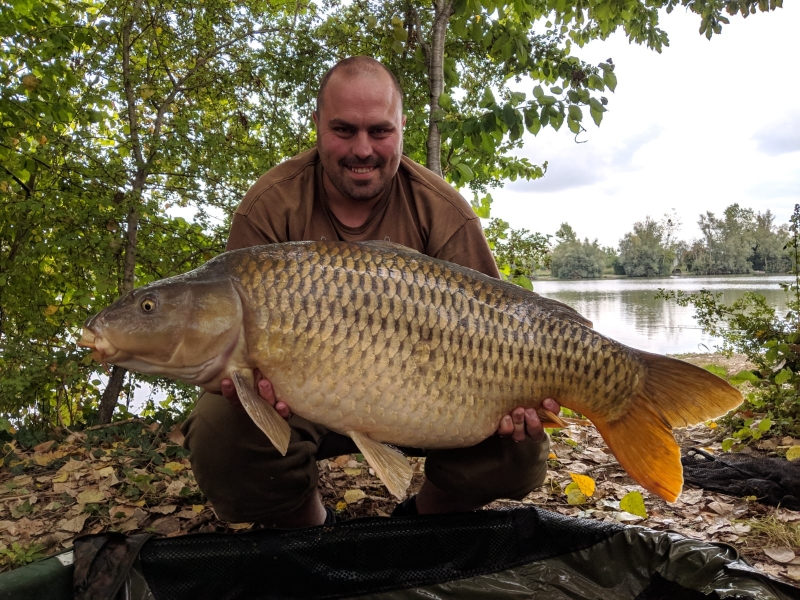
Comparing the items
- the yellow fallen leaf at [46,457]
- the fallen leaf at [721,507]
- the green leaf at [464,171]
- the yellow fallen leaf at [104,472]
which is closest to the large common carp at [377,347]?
the fallen leaf at [721,507]

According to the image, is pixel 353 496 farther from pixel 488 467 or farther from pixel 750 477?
pixel 750 477

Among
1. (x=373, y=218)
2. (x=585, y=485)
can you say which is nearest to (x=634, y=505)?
(x=585, y=485)

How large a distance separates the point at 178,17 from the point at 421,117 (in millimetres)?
1259

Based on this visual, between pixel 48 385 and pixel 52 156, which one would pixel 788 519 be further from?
pixel 52 156

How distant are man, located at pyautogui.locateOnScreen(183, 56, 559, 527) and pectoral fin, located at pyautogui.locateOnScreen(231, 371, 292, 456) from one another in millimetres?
213

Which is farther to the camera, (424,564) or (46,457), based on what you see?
(46,457)

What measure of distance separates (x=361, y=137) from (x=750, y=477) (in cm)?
146

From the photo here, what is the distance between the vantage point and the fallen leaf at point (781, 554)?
4.21 ft

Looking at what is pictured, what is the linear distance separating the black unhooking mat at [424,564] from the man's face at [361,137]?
813 mm

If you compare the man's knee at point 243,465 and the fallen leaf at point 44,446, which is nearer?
the man's knee at point 243,465

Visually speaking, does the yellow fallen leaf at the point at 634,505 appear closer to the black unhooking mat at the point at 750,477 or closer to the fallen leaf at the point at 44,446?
the black unhooking mat at the point at 750,477

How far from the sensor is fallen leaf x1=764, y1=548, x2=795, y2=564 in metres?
1.28

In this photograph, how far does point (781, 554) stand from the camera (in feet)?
4.28

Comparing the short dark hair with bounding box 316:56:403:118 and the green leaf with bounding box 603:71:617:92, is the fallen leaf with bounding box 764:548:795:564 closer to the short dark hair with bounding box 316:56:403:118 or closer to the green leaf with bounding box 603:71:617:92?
the short dark hair with bounding box 316:56:403:118
